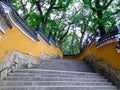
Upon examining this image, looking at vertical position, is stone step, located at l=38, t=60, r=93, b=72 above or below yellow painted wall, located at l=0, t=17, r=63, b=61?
below

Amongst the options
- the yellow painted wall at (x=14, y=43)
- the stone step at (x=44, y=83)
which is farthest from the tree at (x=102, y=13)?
the stone step at (x=44, y=83)

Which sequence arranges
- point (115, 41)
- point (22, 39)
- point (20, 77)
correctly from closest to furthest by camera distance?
1. point (20, 77)
2. point (115, 41)
3. point (22, 39)

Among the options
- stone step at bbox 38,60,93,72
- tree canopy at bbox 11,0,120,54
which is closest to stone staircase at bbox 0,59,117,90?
stone step at bbox 38,60,93,72

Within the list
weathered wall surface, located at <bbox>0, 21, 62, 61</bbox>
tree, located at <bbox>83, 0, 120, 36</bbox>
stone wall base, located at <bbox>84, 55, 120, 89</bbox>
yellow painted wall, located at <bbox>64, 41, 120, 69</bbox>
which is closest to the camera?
weathered wall surface, located at <bbox>0, 21, 62, 61</bbox>

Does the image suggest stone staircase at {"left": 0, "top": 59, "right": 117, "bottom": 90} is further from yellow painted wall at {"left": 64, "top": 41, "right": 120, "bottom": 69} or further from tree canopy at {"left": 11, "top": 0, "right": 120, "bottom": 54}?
tree canopy at {"left": 11, "top": 0, "right": 120, "bottom": 54}

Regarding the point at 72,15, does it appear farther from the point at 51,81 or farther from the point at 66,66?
the point at 51,81

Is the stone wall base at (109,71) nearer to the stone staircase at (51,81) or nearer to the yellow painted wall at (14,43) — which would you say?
the stone staircase at (51,81)

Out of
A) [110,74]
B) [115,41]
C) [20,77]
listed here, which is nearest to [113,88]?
[110,74]

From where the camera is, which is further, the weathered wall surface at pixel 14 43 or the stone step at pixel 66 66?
the stone step at pixel 66 66

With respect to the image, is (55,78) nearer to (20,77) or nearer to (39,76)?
(39,76)

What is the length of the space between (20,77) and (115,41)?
3038 mm

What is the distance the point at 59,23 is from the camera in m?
25.0

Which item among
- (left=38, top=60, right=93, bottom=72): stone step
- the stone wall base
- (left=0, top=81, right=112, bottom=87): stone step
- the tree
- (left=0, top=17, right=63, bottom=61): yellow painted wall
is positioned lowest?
(left=0, top=81, right=112, bottom=87): stone step

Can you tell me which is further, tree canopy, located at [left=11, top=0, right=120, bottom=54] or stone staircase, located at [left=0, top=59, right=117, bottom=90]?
tree canopy, located at [left=11, top=0, right=120, bottom=54]
